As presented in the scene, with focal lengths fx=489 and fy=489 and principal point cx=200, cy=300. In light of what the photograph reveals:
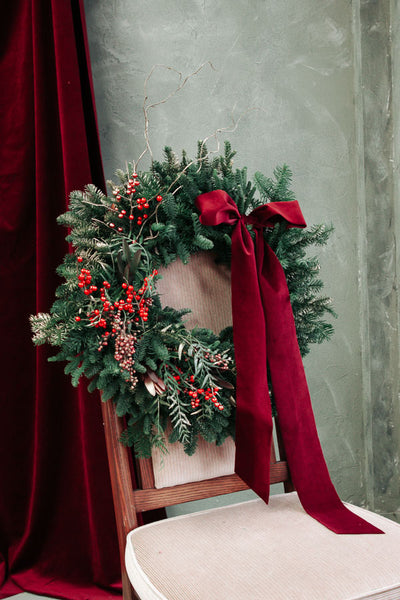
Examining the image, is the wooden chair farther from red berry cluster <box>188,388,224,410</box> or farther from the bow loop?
the bow loop

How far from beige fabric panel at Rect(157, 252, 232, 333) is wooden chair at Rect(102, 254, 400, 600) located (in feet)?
0.72

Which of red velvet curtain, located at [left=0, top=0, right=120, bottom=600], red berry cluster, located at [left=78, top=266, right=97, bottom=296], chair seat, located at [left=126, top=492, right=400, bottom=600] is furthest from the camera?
red velvet curtain, located at [left=0, top=0, right=120, bottom=600]

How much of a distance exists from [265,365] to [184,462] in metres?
0.23

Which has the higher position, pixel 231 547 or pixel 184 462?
pixel 184 462

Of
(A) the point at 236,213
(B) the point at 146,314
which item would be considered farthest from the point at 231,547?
(A) the point at 236,213

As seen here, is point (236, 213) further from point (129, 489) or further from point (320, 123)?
point (320, 123)

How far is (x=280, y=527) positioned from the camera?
76 centimetres

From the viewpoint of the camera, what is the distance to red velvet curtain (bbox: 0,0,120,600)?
4.11 feet

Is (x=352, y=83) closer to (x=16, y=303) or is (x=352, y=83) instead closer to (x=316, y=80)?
(x=316, y=80)

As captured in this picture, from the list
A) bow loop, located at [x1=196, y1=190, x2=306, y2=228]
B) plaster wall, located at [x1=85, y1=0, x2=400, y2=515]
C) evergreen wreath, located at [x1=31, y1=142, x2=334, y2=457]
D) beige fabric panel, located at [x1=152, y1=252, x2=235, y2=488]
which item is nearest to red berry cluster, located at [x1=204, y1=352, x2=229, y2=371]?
evergreen wreath, located at [x1=31, y1=142, x2=334, y2=457]

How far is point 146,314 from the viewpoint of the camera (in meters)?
0.77

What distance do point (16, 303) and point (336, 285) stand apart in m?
0.93

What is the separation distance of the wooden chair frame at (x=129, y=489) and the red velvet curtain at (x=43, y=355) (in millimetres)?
447

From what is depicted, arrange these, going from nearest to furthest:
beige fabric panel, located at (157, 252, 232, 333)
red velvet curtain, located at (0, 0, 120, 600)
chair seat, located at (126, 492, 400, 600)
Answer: chair seat, located at (126, 492, 400, 600) → beige fabric panel, located at (157, 252, 232, 333) → red velvet curtain, located at (0, 0, 120, 600)
